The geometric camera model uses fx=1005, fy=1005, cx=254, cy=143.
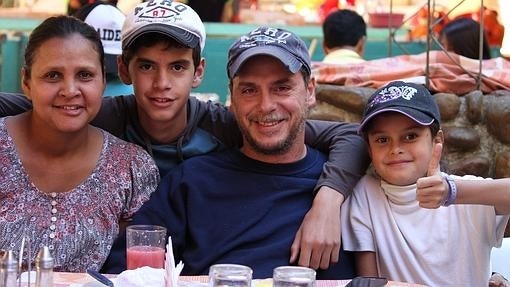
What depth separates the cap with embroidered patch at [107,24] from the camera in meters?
5.00

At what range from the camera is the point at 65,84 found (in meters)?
3.14

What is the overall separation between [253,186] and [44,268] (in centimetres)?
112

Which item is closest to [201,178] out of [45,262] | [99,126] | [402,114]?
[99,126]

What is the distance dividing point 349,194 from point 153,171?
65 cm

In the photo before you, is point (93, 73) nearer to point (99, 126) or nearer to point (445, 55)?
point (99, 126)

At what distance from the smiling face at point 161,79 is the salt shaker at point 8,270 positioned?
1.17 m

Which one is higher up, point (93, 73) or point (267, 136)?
point (93, 73)

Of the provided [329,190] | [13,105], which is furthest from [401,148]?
[13,105]

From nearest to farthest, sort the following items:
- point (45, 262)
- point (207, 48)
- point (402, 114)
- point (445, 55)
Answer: point (45, 262) → point (402, 114) → point (445, 55) → point (207, 48)

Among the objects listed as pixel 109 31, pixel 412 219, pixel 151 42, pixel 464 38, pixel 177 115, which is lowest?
pixel 412 219

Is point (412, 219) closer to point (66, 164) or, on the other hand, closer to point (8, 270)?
point (66, 164)

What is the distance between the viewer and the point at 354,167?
11.0ft

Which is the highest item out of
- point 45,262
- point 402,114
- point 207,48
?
point 207,48

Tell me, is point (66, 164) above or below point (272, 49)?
below
